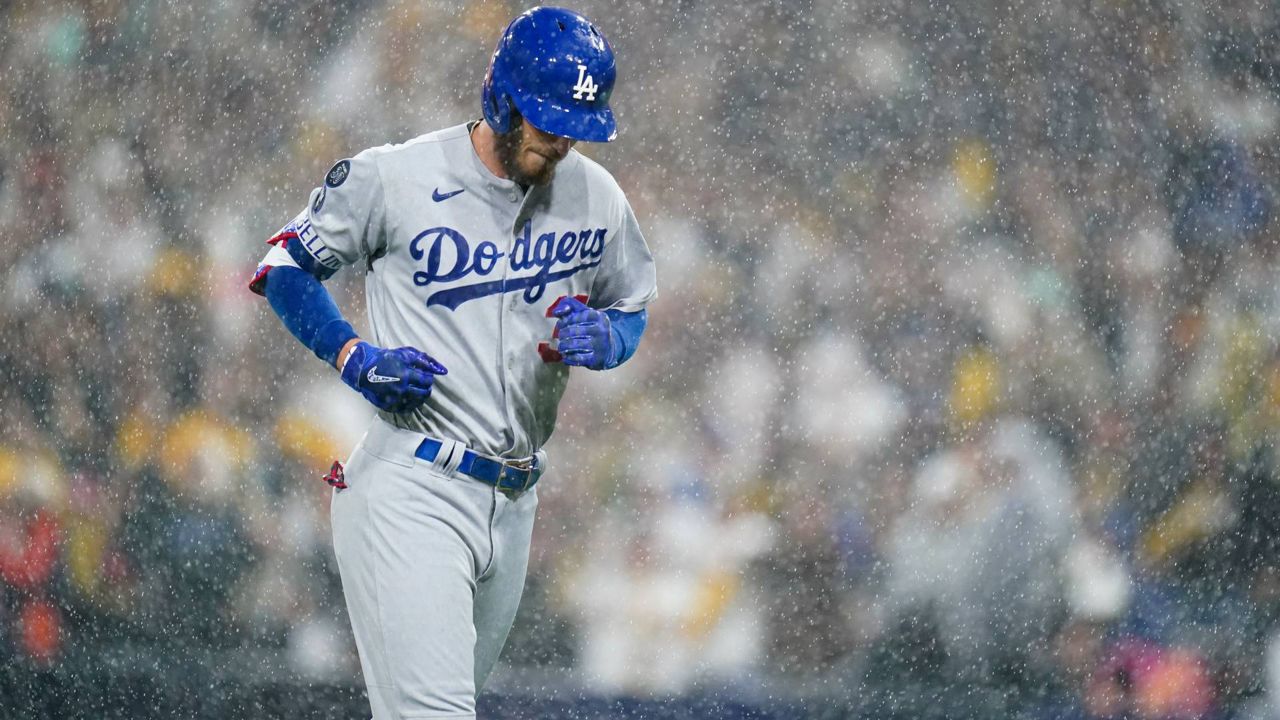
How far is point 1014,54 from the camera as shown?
567cm

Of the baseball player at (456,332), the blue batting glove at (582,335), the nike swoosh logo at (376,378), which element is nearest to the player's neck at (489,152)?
the baseball player at (456,332)

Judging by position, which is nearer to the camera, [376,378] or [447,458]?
[376,378]

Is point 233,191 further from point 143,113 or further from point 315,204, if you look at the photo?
point 315,204

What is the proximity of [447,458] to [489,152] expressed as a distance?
72cm

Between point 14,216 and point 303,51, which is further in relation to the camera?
point 14,216

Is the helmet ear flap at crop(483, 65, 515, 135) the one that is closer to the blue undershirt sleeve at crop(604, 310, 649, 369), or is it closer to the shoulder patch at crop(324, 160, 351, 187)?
the shoulder patch at crop(324, 160, 351, 187)

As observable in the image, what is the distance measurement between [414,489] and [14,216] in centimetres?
282

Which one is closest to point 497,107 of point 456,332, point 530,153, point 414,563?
point 530,153

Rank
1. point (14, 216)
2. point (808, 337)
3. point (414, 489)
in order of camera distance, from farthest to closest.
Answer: point (14, 216) → point (808, 337) → point (414, 489)

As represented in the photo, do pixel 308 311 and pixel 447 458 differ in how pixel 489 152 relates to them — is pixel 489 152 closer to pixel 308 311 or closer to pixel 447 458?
pixel 308 311

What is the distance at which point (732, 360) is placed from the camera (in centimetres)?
548

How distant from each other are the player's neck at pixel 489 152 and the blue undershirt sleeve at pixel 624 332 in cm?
42

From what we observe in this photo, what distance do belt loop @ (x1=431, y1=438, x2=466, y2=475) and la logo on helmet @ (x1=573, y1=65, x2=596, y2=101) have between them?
2.70 ft

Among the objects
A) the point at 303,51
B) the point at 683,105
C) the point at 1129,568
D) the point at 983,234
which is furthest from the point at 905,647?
the point at 303,51
